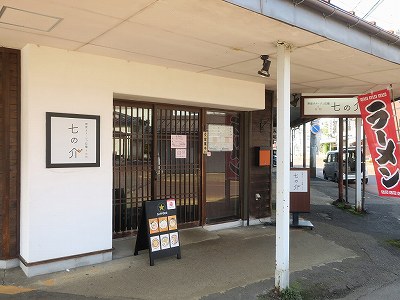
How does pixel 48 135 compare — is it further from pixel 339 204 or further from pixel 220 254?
pixel 339 204

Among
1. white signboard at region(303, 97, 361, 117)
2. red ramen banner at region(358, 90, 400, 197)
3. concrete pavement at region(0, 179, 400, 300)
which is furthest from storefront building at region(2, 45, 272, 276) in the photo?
red ramen banner at region(358, 90, 400, 197)

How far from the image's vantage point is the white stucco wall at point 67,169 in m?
4.68

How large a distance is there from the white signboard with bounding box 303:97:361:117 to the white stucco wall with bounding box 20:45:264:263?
163 inches

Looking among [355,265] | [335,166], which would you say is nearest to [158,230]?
[355,265]

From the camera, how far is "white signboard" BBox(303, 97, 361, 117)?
831 centimetres

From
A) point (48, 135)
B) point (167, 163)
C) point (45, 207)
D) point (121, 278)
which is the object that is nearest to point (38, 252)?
point (45, 207)

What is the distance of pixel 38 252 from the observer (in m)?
4.73

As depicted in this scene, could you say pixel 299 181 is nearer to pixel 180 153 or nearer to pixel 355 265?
pixel 355 265

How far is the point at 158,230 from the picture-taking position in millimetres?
5434

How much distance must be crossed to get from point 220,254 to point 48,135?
3335 mm

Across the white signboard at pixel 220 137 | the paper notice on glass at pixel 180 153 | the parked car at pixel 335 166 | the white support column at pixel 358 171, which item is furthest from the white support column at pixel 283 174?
the parked car at pixel 335 166

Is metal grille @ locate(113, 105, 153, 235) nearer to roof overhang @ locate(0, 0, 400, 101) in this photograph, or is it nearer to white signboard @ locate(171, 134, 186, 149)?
white signboard @ locate(171, 134, 186, 149)

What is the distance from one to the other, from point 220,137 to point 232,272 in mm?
3170

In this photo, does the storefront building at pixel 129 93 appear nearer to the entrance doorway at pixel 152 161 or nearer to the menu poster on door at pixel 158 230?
the entrance doorway at pixel 152 161
